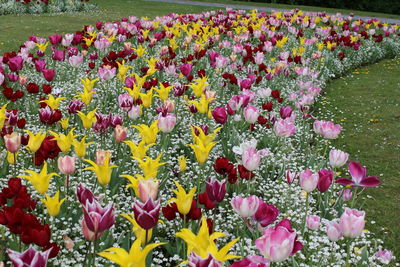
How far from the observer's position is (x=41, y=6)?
16359 mm

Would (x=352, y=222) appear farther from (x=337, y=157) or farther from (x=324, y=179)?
(x=337, y=157)

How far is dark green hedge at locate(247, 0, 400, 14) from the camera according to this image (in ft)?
81.4

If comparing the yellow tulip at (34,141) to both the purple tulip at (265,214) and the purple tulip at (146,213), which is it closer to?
the purple tulip at (146,213)

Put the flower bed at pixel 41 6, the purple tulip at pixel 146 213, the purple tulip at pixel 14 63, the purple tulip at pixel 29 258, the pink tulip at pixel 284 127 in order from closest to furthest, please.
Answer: the purple tulip at pixel 29 258, the purple tulip at pixel 146 213, the pink tulip at pixel 284 127, the purple tulip at pixel 14 63, the flower bed at pixel 41 6

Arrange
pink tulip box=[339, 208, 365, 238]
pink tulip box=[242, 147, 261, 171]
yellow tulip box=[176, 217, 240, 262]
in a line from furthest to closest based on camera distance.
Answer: pink tulip box=[242, 147, 261, 171] → pink tulip box=[339, 208, 365, 238] → yellow tulip box=[176, 217, 240, 262]

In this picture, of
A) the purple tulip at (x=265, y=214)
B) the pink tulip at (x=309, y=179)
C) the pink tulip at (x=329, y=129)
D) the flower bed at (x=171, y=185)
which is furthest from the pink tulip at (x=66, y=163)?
the pink tulip at (x=329, y=129)

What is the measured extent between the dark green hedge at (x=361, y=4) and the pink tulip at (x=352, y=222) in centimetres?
2451

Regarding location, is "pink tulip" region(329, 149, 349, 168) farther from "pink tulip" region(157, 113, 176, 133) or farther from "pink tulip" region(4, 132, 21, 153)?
"pink tulip" region(4, 132, 21, 153)

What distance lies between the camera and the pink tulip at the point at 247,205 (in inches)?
93.4

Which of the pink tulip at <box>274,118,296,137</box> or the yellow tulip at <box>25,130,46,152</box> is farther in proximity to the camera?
the pink tulip at <box>274,118,296,137</box>

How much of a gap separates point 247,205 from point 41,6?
1569 cm

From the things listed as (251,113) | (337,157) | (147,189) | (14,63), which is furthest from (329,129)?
(14,63)

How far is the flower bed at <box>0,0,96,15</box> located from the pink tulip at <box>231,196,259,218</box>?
14398 millimetres

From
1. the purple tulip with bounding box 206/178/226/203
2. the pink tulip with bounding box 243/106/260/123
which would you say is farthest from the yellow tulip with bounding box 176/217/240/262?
the pink tulip with bounding box 243/106/260/123
